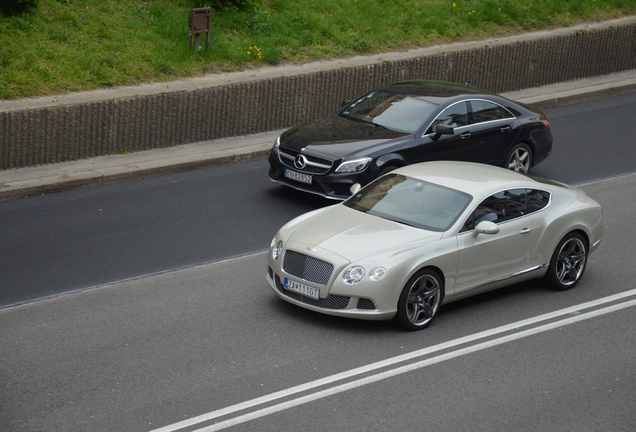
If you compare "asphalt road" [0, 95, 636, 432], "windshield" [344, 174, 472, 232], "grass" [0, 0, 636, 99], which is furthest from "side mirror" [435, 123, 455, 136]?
"grass" [0, 0, 636, 99]

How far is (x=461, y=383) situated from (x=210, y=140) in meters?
9.11

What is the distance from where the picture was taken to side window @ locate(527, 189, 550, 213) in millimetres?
9586

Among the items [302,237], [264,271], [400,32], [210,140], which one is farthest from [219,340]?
[400,32]

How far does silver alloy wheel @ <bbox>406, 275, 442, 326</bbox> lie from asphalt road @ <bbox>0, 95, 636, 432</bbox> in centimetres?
17

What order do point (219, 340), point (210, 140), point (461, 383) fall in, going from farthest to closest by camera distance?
point (210, 140) < point (219, 340) < point (461, 383)

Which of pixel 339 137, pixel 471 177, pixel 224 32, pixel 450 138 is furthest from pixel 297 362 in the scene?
pixel 224 32

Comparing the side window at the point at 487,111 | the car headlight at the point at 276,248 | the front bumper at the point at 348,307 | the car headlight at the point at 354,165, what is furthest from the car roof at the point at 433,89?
the front bumper at the point at 348,307

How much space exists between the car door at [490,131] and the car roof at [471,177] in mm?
3343

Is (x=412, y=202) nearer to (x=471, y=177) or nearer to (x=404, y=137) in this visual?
(x=471, y=177)

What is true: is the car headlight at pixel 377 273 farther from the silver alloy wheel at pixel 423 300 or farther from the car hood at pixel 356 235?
the silver alloy wheel at pixel 423 300

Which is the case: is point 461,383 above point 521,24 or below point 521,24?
below

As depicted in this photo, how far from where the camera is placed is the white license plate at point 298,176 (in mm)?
12203

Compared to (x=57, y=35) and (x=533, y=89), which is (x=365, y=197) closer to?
(x=57, y=35)

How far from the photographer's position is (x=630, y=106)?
62.4 feet
